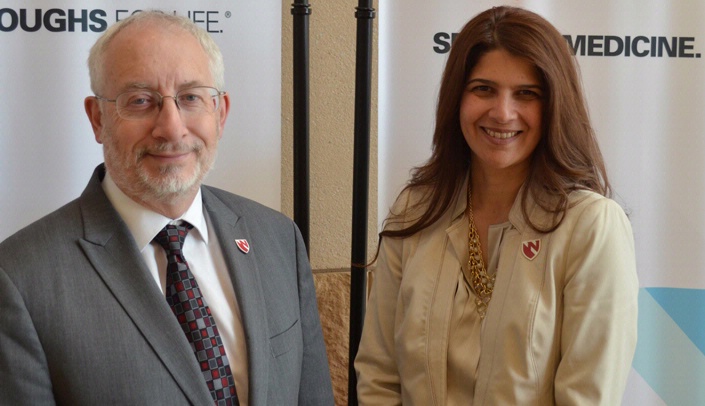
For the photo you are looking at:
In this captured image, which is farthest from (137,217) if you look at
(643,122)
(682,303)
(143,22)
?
(682,303)

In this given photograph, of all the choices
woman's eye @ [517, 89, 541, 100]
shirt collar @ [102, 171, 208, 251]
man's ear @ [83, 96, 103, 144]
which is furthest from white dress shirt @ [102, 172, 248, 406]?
woman's eye @ [517, 89, 541, 100]

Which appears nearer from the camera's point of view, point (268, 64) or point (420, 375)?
point (420, 375)

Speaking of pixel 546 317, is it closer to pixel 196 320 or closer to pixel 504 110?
pixel 504 110

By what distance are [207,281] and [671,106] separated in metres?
2.02

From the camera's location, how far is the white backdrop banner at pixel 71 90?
272cm

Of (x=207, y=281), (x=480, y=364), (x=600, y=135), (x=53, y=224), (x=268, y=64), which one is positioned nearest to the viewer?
(x=53, y=224)

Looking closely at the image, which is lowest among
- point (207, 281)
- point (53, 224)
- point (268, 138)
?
point (207, 281)

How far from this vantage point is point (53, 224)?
70.2 inches

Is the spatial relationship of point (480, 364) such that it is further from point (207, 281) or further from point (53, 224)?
point (53, 224)

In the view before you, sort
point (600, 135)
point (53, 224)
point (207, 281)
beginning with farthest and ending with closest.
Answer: point (600, 135)
point (207, 281)
point (53, 224)

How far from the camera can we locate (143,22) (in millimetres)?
1889

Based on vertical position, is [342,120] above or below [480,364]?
above

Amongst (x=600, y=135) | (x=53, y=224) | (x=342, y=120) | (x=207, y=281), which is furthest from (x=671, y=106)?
(x=53, y=224)

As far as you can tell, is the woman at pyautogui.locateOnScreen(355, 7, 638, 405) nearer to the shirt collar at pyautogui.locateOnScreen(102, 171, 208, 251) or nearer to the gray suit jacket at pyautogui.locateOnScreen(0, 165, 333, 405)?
the gray suit jacket at pyautogui.locateOnScreen(0, 165, 333, 405)
